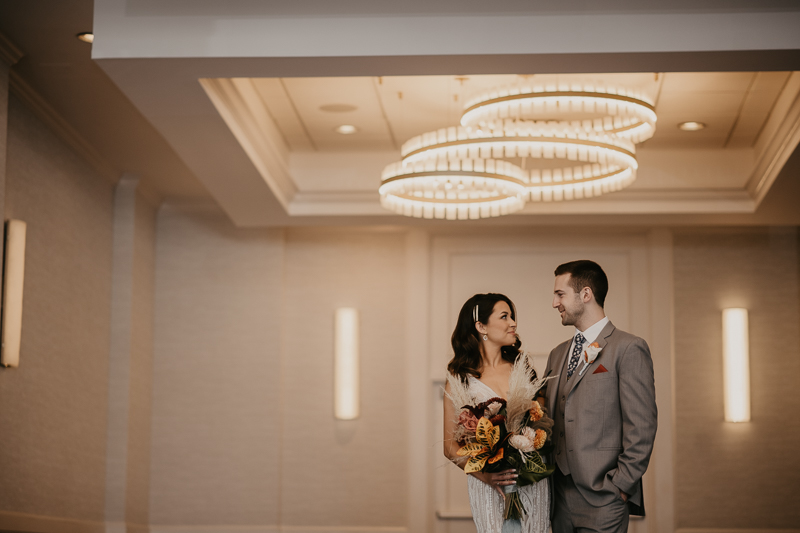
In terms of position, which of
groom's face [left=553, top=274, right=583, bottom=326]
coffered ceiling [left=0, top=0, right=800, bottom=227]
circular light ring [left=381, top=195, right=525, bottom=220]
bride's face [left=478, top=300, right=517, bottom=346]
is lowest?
bride's face [left=478, top=300, right=517, bottom=346]

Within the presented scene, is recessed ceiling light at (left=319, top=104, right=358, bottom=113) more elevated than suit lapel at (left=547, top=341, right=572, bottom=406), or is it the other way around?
recessed ceiling light at (left=319, top=104, right=358, bottom=113)

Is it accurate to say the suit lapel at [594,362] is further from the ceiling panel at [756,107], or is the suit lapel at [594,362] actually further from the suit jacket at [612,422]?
the ceiling panel at [756,107]

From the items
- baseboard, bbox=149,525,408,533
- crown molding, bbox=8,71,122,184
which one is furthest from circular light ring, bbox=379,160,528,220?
baseboard, bbox=149,525,408,533

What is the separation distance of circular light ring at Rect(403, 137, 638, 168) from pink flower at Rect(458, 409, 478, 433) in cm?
156

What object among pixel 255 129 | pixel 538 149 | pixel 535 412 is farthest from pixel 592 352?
pixel 255 129

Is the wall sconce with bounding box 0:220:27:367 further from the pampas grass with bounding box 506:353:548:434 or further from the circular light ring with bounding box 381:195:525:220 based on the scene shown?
the pampas grass with bounding box 506:353:548:434

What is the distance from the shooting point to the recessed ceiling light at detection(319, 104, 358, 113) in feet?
17.0

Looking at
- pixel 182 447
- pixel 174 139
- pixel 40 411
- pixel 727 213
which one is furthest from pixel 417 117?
pixel 182 447

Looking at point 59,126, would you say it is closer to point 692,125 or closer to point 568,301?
point 568,301

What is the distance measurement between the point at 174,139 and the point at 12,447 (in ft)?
7.11

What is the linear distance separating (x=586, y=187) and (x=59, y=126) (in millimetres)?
3641

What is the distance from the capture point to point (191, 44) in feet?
11.0

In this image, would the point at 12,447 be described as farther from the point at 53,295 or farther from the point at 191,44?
the point at 191,44

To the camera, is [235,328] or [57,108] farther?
[235,328]
